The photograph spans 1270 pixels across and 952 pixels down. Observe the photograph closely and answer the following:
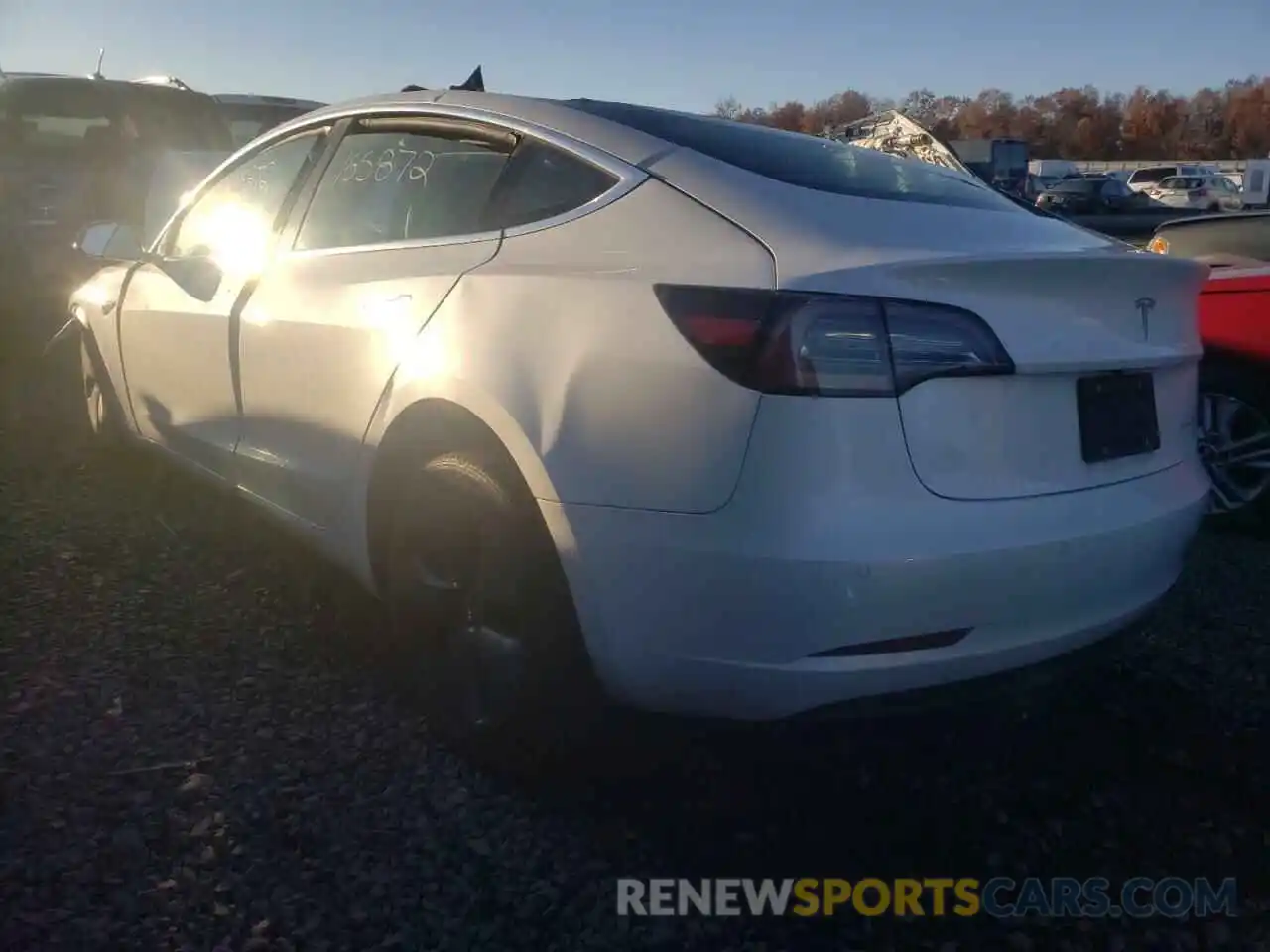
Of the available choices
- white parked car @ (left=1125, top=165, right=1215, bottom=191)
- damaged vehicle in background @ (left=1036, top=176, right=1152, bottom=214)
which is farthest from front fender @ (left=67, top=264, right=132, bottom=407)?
white parked car @ (left=1125, top=165, right=1215, bottom=191)

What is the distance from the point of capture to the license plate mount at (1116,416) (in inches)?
101

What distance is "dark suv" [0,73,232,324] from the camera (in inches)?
355

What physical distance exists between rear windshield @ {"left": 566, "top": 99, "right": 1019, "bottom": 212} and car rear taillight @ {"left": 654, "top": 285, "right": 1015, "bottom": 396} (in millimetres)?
492

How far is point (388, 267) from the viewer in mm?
3203

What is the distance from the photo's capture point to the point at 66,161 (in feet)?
30.7

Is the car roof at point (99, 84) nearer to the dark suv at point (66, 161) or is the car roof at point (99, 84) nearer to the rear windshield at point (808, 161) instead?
the dark suv at point (66, 161)

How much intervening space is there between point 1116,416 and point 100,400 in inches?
171

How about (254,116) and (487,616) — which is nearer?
(487,616)

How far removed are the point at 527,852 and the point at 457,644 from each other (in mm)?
567

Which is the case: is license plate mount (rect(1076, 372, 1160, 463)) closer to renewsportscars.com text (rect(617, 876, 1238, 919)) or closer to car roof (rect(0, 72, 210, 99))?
renewsportscars.com text (rect(617, 876, 1238, 919))

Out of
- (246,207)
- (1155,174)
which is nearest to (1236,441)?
(246,207)

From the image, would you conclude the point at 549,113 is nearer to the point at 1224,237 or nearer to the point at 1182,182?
the point at 1224,237

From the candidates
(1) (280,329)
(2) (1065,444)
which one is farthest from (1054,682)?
(1) (280,329)

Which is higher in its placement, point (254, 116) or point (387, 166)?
point (254, 116)
